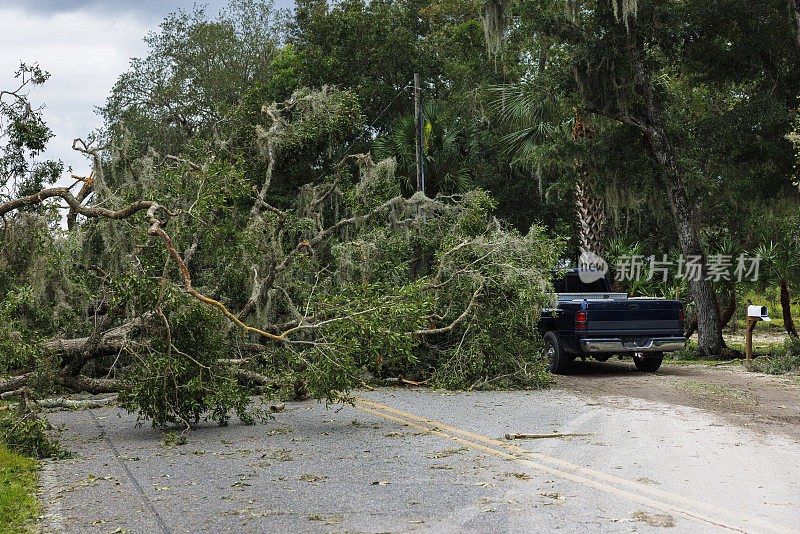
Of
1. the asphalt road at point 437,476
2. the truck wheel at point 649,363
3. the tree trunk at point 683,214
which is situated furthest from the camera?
the tree trunk at point 683,214

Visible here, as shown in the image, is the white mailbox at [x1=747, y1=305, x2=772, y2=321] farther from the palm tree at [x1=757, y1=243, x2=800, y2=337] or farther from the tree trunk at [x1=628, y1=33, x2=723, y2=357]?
the palm tree at [x1=757, y1=243, x2=800, y2=337]

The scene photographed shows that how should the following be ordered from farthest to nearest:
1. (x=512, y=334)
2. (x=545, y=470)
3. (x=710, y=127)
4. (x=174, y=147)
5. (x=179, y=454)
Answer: (x=174, y=147) → (x=710, y=127) → (x=512, y=334) → (x=179, y=454) → (x=545, y=470)

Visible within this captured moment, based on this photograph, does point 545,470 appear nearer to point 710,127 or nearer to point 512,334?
point 512,334

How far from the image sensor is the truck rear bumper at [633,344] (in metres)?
13.4

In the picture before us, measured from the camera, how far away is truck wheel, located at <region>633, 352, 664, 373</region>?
14.7 meters

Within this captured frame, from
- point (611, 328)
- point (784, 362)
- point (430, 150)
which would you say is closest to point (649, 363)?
point (611, 328)

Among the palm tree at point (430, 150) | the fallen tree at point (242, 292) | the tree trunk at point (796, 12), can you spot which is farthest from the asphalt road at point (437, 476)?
the palm tree at point (430, 150)

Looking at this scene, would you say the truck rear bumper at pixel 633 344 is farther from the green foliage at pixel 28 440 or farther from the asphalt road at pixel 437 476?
the green foliage at pixel 28 440

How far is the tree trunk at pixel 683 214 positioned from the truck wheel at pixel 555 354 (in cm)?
605

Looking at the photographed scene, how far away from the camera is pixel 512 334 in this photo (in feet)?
40.8

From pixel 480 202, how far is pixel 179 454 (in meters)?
8.34

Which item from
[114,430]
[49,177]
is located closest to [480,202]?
[114,430]

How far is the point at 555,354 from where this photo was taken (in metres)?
14.3

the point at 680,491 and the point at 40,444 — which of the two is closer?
the point at 680,491
